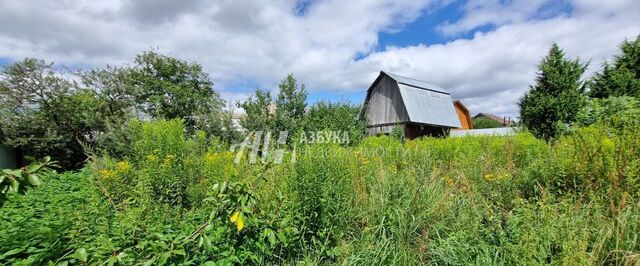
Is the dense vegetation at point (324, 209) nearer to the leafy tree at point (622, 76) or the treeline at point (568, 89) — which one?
the treeline at point (568, 89)

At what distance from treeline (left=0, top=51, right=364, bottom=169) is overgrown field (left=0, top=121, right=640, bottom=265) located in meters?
7.93

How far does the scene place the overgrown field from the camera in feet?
5.65

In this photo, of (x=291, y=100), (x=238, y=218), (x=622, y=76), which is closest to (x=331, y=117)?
(x=291, y=100)

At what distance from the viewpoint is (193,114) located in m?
11.9

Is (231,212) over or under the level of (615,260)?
over

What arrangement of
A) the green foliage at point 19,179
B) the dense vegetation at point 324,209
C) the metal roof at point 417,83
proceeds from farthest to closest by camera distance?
the metal roof at point 417,83
the dense vegetation at point 324,209
the green foliage at point 19,179

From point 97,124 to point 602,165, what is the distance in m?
14.2

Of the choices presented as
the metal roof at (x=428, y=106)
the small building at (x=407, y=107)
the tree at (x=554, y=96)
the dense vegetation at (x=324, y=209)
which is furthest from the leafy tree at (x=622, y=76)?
the dense vegetation at (x=324, y=209)

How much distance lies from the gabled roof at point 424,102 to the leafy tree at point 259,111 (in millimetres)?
6529

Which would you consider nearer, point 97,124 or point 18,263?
point 18,263

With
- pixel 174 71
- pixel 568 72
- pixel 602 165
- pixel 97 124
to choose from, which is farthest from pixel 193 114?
pixel 568 72

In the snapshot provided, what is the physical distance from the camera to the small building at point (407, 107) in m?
16.4

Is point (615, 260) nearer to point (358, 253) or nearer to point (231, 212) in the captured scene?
point (358, 253)

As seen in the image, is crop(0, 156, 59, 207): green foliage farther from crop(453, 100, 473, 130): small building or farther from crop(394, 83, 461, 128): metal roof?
crop(453, 100, 473, 130): small building
